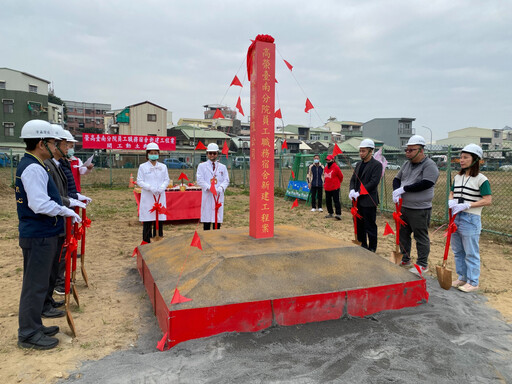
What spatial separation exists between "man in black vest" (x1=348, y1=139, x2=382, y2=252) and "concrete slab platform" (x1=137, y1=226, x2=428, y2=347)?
0.93m

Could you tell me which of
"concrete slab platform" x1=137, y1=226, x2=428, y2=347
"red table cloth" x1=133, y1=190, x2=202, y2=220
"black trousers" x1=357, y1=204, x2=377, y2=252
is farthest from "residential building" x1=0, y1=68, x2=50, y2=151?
"black trousers" x1=357, y1=204, x2=377, y2=252

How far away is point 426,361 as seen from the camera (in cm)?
267

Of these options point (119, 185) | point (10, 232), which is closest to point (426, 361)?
point (10, 232)

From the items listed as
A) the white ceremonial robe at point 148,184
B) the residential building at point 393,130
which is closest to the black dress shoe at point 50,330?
the white ceremonial robe at point 148,184

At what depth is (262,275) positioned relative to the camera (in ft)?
11.3

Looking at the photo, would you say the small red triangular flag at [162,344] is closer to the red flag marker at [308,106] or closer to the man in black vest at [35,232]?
the man in black vest at [35,232]

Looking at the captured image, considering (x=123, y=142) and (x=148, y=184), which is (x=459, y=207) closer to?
(x=148, y=184)

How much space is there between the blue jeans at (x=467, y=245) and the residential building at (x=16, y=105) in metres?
39.0

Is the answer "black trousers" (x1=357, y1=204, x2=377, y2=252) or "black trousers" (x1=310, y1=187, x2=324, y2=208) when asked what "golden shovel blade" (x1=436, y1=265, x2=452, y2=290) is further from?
"black trousers" (x1=310, y1=187, x2=324, y2=208)

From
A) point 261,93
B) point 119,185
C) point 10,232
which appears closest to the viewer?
point 261,93

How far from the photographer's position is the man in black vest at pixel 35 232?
2.86 meters

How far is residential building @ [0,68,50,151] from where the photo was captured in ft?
116

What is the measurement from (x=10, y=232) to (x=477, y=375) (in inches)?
322

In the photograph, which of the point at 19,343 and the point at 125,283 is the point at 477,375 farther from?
the point at 125,283
